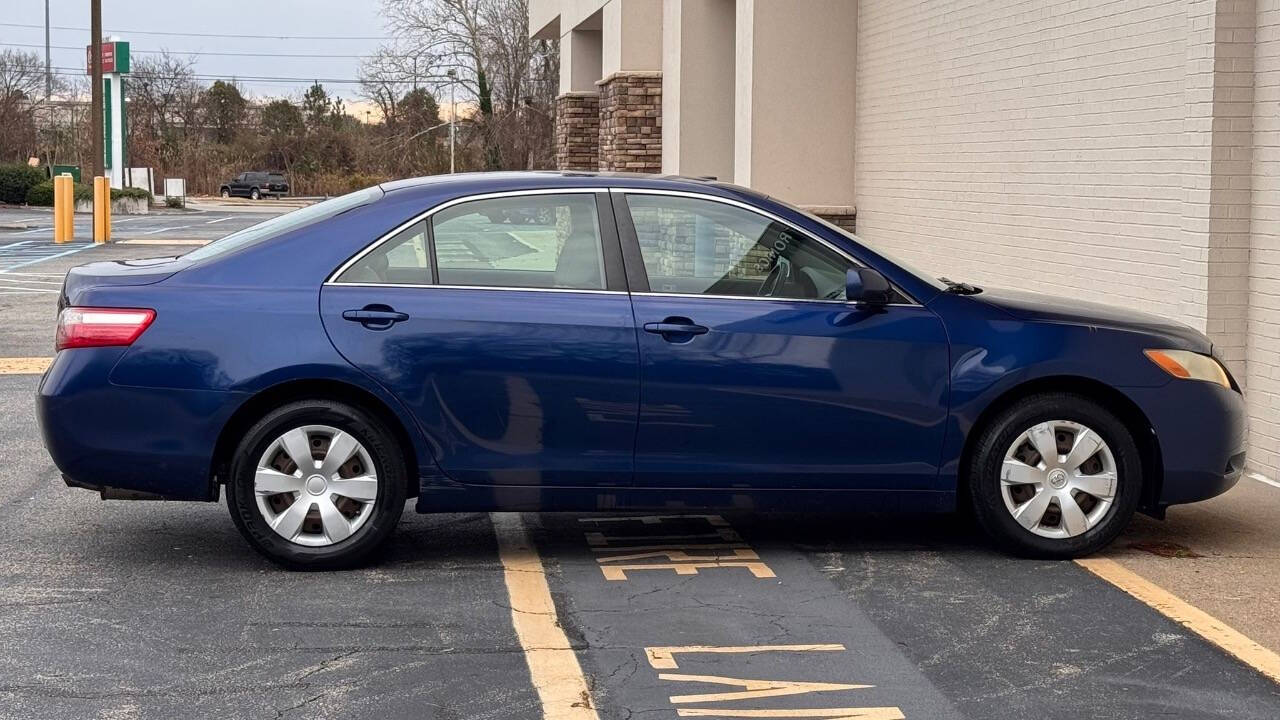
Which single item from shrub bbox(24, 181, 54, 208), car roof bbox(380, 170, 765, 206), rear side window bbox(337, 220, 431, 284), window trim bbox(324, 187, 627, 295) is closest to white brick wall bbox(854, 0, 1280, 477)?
car roof bbox(380, 170, 765, 206)

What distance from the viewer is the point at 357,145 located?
7675 centimetres

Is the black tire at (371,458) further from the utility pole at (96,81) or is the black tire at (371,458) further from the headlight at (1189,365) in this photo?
the utility pole at (96,81)

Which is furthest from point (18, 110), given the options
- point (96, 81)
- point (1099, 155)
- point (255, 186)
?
point (1099, 155)

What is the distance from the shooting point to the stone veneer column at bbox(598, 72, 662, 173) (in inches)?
873

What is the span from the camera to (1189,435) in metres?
6.66

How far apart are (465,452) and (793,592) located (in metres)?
1.39

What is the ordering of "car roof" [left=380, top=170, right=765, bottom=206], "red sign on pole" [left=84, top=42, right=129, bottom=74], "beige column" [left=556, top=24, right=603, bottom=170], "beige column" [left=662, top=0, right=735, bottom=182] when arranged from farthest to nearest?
1. "red sign on pole" [left=84, top=42, right=129, bottom=74]
2. "beige column" [left=556, top=24, right=603, bottom=170]
3. "beige column" [left=662, top=0, right=735, bottom=182]
4. "car roof" [left=380, top=170, right=765, bottom=206]

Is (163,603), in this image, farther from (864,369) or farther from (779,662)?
(864,369)

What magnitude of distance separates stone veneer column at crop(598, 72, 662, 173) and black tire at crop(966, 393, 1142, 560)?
621 inches

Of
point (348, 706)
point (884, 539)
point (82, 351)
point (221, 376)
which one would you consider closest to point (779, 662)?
point (348, 706)

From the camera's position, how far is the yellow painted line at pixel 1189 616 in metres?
5.41

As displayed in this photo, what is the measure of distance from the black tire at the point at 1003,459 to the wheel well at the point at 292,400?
2279mm

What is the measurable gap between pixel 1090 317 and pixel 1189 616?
139cm

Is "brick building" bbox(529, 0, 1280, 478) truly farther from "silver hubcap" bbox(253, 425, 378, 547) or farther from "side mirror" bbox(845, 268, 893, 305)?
"silver hubcap" bbox(253, 425, 378, 547)
